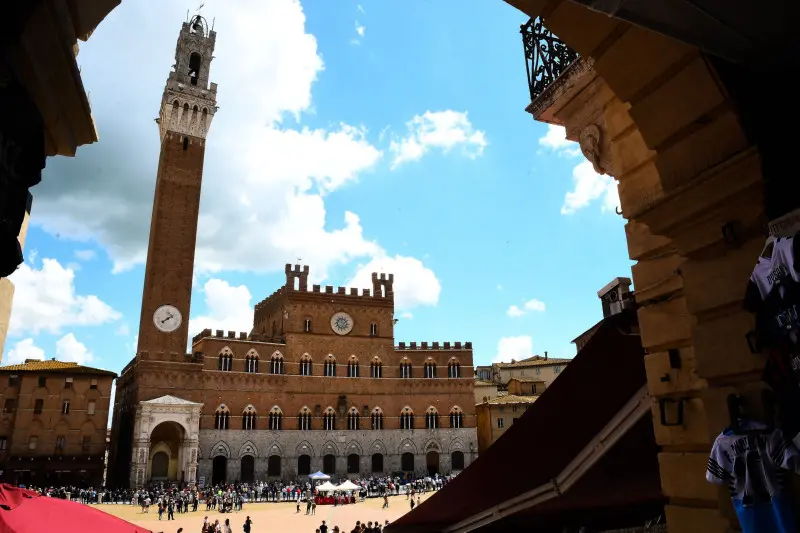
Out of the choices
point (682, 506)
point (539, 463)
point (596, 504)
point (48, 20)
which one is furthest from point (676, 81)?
point (596, 504)

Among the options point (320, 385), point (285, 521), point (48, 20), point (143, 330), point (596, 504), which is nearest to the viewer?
point (48, 20)

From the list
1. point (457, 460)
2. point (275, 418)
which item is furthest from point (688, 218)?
point (457, 460)

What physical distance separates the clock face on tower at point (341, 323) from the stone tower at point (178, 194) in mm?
11067

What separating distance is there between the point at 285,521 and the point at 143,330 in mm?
19138

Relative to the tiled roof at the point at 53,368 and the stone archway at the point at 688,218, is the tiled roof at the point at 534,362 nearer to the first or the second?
the tiled roof at the point at 53,368

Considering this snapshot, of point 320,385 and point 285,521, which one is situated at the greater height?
point 320,385

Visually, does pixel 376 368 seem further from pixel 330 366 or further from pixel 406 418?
pixel 406 418

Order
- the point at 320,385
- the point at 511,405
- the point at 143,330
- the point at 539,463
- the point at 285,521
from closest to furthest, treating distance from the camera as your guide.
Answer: the point at 539,463 < the point at 285,521 < the point at 143,330 < the point at 320,385 < the point at 511,405

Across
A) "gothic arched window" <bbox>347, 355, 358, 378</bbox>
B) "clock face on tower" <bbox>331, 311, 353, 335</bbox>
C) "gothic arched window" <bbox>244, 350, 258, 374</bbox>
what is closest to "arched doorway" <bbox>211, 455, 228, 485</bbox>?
"gothic arched window" <bbox>244, 350, 258, 374</bbox>

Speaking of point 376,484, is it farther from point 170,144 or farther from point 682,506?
point 682,506

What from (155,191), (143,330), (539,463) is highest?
(155,191)

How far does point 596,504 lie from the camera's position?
242 inches

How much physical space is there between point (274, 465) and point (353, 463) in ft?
19.4

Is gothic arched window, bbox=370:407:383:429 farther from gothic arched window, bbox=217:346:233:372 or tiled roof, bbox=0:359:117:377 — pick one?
tiled roof, bbox=0:359:117:377
